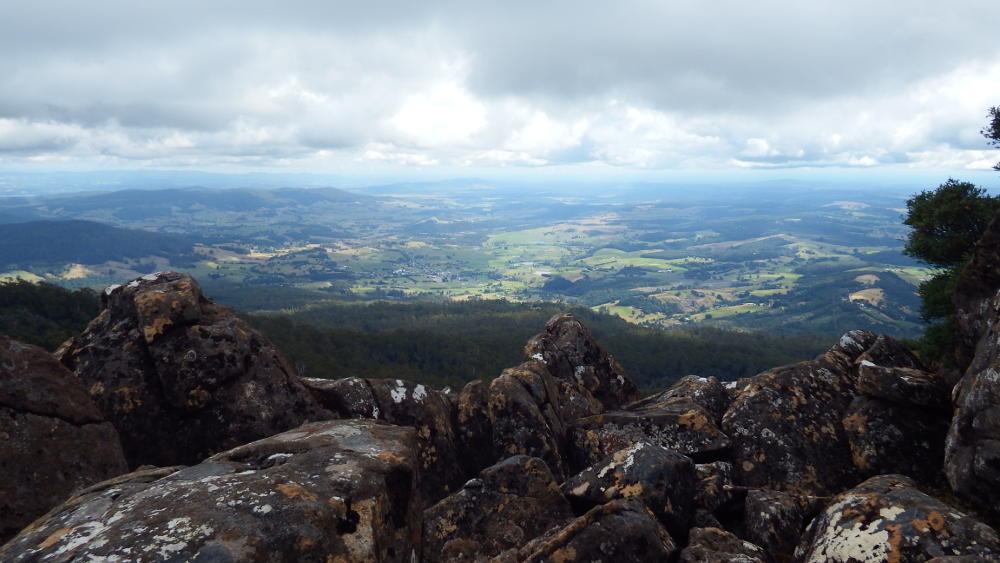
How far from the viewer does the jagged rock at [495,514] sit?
525 inches

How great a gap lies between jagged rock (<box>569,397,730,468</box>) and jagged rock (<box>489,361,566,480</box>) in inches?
38.3

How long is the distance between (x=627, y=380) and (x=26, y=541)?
1171 inches

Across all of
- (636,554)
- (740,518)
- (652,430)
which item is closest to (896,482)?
(740,518)

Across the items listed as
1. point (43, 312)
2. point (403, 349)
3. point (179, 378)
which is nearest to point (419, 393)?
point (179, 378)

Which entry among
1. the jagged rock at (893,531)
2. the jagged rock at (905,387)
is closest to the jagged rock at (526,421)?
the jagged rock at (893,531)

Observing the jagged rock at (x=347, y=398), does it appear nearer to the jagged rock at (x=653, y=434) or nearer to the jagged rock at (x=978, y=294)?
the jagged rock at (x=653, y=434)

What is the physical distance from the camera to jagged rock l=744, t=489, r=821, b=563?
1232 cm

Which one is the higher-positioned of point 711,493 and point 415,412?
point 415,412

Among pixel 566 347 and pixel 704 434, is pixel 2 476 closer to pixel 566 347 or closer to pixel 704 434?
pixel 704 434

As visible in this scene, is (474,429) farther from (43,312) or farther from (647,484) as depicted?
(43,312)

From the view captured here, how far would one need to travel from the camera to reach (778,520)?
12.7 meters

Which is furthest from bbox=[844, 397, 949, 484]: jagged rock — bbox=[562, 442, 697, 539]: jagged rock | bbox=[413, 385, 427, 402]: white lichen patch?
bbox=[413, 385, 427, 402]: white lichen patch

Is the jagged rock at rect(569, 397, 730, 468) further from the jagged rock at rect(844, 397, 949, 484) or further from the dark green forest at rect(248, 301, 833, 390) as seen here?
the dark green forest at rect(248, 301, 833, 390)

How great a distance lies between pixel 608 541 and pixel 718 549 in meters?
2.79
